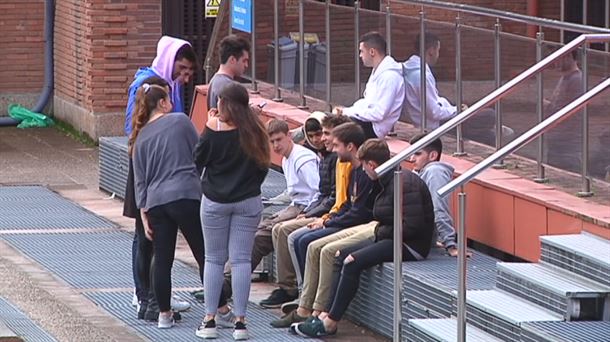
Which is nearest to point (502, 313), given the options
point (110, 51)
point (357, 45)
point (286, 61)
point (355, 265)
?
point (355, 265)

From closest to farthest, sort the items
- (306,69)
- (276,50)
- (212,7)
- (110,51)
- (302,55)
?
(306,69), (302,55), (276,50), (212,7), (110,51)

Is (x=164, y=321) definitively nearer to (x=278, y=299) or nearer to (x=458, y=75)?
(x=278, y=299)

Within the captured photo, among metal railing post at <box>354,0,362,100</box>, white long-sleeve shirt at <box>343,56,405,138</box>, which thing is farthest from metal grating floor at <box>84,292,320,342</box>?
metal railing post at <box>354,0,362,100</box>

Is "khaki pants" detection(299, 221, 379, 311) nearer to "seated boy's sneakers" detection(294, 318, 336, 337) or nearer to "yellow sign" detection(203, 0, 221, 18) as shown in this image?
"seated boy's sneakers" detection(294, 318, 336, 337)

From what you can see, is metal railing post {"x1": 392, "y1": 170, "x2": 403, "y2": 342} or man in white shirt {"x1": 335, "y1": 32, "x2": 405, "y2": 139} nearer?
metal railing post {"x1": 392, "y1": 170, "x2": 403, "y2": 342}

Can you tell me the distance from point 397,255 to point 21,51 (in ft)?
42.6

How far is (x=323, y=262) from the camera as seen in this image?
954 cm

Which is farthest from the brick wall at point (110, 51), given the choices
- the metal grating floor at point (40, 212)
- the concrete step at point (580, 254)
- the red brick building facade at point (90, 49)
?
the concrete step at point (580, 254)

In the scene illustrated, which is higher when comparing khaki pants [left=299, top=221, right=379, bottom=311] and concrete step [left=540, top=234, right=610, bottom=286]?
concrete step [left=540, top=234, right=610, bottom=286]

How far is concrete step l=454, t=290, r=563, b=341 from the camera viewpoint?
25.8ft

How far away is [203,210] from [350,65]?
390 centimetres

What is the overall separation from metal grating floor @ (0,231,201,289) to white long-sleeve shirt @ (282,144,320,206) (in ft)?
4.03

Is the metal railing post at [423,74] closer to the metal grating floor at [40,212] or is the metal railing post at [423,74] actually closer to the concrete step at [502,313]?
the concrete step at [502,313]

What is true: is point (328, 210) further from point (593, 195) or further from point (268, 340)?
point (593, 195)
